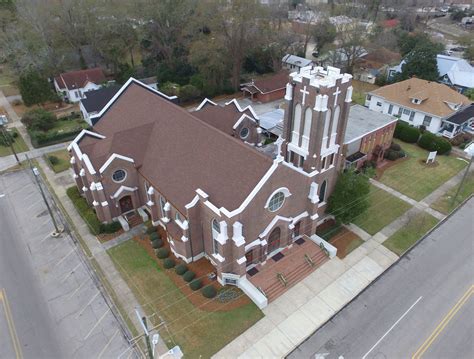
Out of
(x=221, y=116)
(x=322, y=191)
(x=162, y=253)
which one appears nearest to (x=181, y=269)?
(x=162, y=253)

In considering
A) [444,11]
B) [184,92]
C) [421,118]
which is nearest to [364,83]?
[421,118]

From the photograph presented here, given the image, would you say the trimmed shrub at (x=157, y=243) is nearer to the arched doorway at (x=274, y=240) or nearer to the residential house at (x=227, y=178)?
the residential house at (x=227, y=178)

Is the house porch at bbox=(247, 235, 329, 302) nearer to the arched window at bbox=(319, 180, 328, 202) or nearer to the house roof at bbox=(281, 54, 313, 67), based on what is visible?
the arched window at bbox=(319, 180, 328, 202)

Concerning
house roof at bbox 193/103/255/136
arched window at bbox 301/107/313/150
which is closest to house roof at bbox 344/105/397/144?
arched window at bbox 301/107/313/150

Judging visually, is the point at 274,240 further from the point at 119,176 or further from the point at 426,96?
the point at 426,96

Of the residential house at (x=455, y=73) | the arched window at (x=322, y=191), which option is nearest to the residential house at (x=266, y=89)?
the residential house at (x=455, y=73)

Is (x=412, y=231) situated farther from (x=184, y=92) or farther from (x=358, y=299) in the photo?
(x=184, y=92)

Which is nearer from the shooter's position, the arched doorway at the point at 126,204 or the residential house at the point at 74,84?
the arched doorway at the point at 126,204
